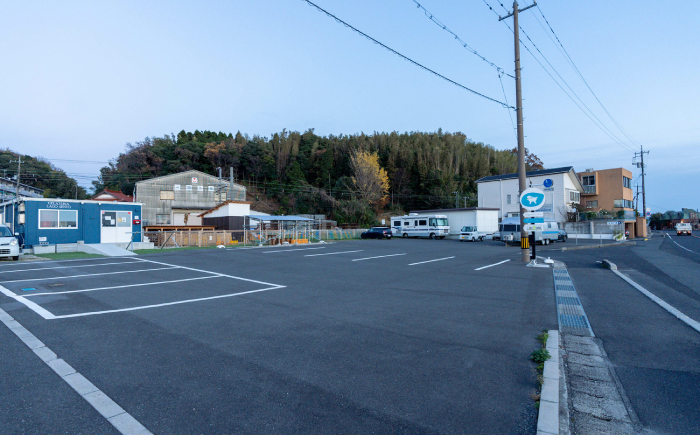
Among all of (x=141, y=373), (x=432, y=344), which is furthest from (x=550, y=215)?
(x=141, y=373)

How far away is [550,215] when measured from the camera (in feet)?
136

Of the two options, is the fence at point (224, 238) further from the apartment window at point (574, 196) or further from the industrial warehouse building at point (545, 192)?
the apartment window at point (574, 196)

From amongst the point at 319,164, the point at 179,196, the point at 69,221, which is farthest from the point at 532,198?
the point at 319,164

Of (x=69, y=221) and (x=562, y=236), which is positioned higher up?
(x=69, y=221)

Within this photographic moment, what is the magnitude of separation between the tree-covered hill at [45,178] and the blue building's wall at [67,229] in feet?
156

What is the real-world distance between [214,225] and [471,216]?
25.5 meters

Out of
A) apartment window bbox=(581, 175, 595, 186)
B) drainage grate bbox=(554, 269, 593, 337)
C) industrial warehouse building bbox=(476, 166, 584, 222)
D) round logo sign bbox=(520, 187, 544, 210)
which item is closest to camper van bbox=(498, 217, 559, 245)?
industrial warehouse building bbox=(476, 166, 584, 222)

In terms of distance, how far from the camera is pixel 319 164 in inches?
2694

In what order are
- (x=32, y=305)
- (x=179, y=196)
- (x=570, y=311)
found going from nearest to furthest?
(x=570, y=311)
(x=32, y=305)
(x=179, y=196)

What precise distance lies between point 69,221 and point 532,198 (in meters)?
25.6

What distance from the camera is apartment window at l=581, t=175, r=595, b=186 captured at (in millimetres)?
47844

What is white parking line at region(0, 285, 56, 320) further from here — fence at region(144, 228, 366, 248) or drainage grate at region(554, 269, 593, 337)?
fence at region(144, 228, 366, 248)

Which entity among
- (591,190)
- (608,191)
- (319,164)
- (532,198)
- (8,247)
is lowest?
(8,247)

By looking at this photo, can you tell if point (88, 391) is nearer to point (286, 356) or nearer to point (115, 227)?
point (286, 356)
